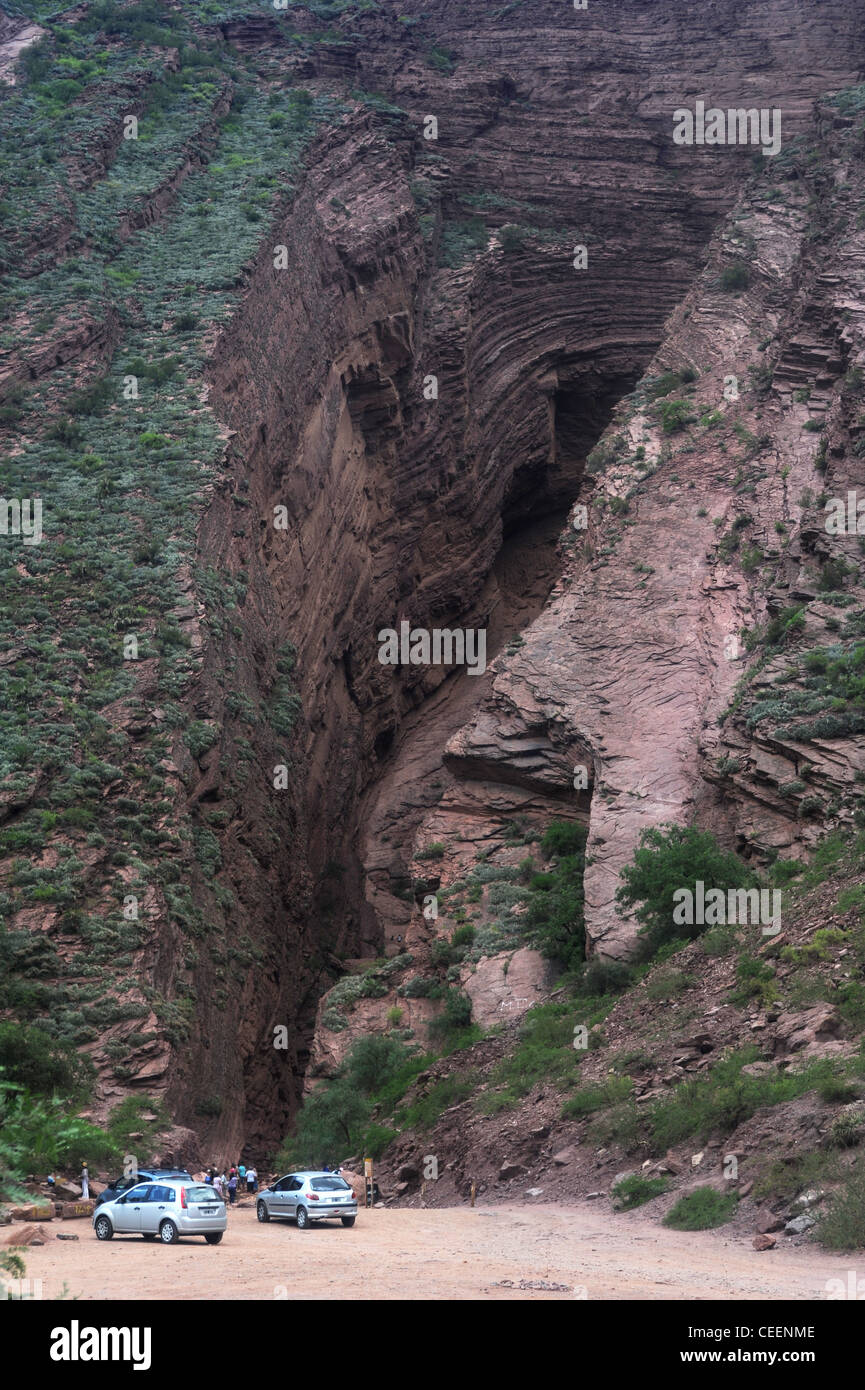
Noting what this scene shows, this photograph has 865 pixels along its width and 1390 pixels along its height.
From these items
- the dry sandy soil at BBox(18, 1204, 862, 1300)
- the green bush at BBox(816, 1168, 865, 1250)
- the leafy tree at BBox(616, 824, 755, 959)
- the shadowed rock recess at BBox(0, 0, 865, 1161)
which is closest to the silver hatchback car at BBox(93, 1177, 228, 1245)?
the dry sandy soil at BBox(18, 1204, 862, 1300)

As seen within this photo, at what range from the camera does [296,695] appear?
39.2m

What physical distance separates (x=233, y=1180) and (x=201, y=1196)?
321 inches

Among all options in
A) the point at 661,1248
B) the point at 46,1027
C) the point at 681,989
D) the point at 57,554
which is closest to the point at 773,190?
A: the point at 57,554

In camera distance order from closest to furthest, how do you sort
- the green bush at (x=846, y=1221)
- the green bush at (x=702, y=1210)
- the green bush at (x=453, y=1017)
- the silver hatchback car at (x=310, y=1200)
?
1. the green bush at (x=846, y=1221)
2. the green bush at (x=702, y=1210)
3. the silver hatchback car at (x=310, y=1200)
4. the green bush at (x=453, y=1017)

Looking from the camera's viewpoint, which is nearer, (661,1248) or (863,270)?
(661,1248)

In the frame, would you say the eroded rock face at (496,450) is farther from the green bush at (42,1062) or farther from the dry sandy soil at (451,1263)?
the dry sandy soil at (451,1263)

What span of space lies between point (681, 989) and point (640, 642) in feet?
44.8

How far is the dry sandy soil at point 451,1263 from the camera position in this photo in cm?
1252

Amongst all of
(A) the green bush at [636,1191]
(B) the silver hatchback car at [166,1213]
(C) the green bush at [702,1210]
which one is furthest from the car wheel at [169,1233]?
(C) the green bush at [702,1210]

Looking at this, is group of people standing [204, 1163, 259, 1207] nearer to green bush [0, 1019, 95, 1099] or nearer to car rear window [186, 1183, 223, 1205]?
green bush [0, 1019, 95, 1099]

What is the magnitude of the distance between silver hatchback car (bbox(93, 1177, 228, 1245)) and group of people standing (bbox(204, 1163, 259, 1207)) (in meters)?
5.59

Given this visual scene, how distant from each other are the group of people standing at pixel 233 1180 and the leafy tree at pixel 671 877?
8920 mm
